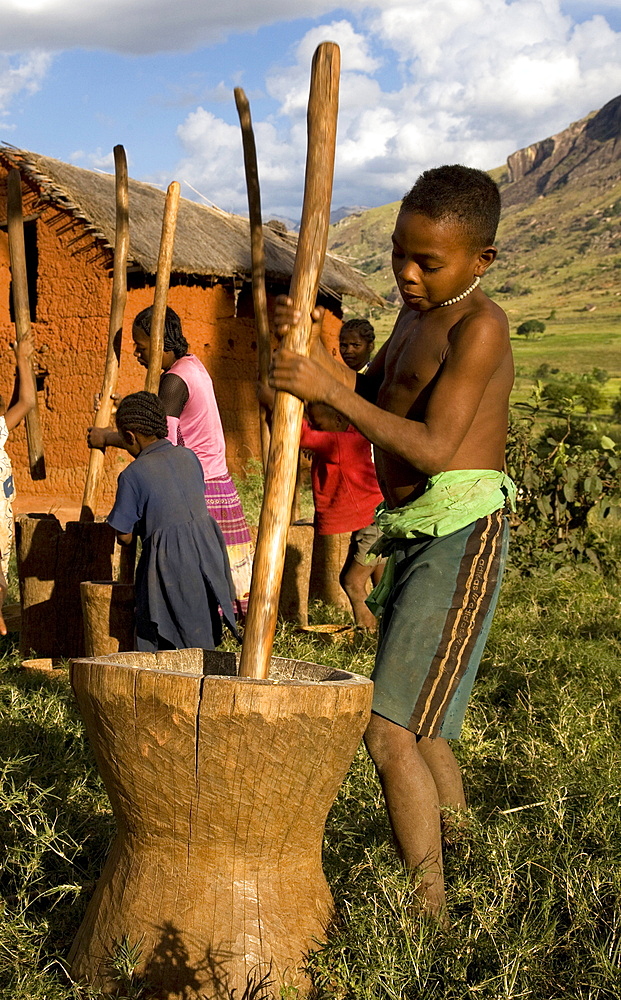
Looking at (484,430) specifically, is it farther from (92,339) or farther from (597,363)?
(597,363)

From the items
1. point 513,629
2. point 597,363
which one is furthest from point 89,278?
point 597,363

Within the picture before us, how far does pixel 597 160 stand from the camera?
306 feet

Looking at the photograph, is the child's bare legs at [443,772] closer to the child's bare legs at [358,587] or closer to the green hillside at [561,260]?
the child's bare legs at [358,587]

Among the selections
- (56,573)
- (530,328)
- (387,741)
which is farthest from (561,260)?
(387,741)

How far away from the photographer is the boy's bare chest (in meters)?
2.36

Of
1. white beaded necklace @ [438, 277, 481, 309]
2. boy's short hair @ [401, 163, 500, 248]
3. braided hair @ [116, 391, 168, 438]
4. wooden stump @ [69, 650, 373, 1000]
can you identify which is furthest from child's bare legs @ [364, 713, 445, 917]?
braided hair @ [116, 391, 168, 438]

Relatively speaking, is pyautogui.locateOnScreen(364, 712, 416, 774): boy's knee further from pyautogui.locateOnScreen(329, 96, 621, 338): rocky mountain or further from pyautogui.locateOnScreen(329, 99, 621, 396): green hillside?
pyautogui.locateOnScreen(329, 96, 621, 338): rocky mountain

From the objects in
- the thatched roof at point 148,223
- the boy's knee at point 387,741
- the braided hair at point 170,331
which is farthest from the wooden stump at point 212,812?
the thatched roof at point 148,223

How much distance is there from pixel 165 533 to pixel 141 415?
0.51m

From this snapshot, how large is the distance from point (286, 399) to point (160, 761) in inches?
32.7

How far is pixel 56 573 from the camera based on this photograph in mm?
4746

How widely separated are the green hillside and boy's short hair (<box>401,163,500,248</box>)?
22.1 meters

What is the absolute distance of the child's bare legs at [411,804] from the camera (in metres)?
2.31

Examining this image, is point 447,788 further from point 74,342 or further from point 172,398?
point 74,342
